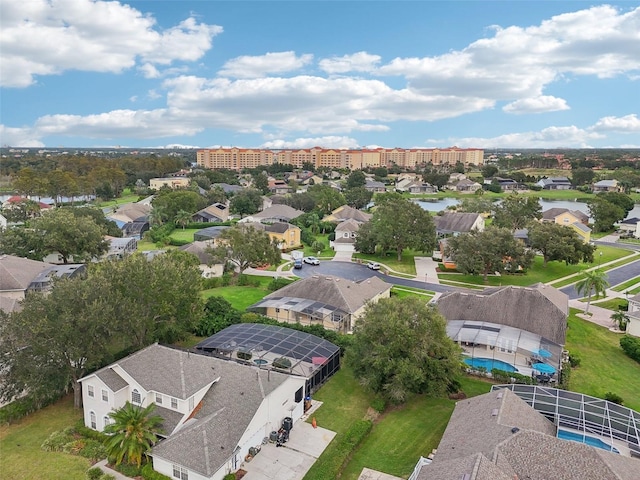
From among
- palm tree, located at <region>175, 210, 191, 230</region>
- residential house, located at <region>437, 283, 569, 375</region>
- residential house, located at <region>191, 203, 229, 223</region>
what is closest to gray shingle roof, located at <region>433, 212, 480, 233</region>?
residential house, located at <region>437, 283, 569, 375</region>

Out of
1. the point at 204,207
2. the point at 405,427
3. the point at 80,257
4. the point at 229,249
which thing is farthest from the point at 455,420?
the point at 204,207

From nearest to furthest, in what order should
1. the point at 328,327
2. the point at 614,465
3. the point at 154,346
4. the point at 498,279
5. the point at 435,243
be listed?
the point at 614,465 < the point at 154,346 < the point at 328,327 < the point at 498,279 < the point at 435,243

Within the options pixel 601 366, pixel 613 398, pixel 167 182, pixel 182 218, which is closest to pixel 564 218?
pixel 601 366

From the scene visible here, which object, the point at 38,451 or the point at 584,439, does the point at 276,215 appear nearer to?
the point at 38,451

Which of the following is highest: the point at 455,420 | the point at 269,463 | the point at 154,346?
the point at 154,346

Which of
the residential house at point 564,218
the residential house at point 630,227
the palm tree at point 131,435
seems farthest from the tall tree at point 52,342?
the residential house at point 630,227

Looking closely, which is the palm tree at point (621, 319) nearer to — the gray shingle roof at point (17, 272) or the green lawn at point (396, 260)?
the green lawn at point (396, 260)

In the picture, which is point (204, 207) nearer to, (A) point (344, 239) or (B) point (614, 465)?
(A) point (344, 239)
